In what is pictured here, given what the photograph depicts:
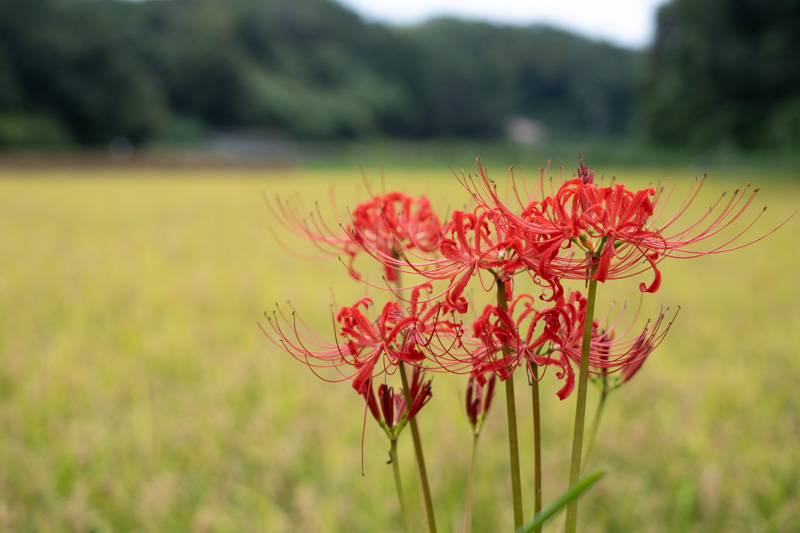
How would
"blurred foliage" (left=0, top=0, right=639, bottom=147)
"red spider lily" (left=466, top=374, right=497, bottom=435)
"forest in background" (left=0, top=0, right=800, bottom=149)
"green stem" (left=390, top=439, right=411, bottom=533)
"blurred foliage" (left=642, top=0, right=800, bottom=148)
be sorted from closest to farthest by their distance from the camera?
"green stem" (left=390, top=439, right=411, bottom=533) < "red spider lily" (left=466, top=374, right=497, bottom=435) < "blurred foliage" (left=642, top=0, right=800, bottom=148) < "forest in background" (left=0, top=0, right=800, bottom=149) < "blurred foliage" (left=0, top=0, right=639, bottom=147)

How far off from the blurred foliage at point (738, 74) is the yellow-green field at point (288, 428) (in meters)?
13.0

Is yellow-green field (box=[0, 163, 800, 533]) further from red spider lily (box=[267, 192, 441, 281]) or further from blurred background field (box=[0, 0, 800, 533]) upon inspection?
red spider lily (box=[267, 192, 441, 281])

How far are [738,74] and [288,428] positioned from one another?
17871mm

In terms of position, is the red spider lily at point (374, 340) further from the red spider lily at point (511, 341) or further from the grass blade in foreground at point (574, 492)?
the grass blade in foreground at point (574, 492)

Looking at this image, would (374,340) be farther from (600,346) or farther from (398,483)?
(600,346)

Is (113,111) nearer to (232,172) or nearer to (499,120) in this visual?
(232,172)

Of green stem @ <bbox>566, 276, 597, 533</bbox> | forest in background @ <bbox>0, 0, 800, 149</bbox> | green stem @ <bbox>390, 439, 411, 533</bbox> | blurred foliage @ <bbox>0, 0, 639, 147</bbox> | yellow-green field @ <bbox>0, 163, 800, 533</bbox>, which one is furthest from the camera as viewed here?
blurred foliage @ <bbox>0, 0, 639, 147</bbox>

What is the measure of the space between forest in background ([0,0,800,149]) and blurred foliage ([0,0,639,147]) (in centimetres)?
11

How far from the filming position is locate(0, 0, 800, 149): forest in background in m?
18.0

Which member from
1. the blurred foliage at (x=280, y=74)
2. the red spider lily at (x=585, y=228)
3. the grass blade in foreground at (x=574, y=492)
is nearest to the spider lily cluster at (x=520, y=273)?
the red spider lily at (x=585, y=228)

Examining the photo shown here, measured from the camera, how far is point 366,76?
69.0 meters

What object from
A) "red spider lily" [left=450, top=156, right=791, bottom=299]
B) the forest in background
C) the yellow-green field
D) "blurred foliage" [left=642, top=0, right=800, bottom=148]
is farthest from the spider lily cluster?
the forest in background

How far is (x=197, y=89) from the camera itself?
49.3 meters

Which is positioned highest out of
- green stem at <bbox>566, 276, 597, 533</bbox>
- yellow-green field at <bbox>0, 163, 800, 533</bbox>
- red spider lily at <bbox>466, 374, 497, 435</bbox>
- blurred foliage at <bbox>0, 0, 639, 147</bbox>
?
blurred foliage at <bbox>0, 0, 639, 147</bbox>
